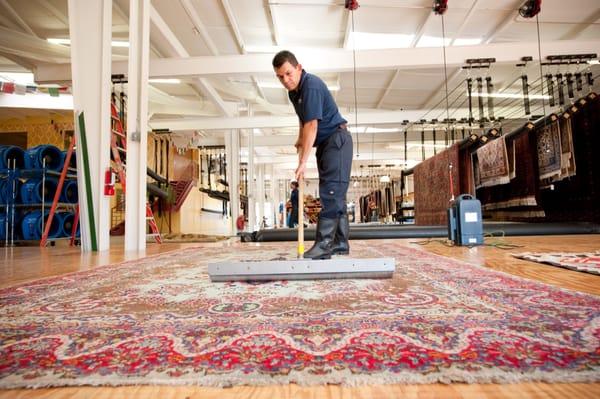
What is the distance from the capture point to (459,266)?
6.73 feet

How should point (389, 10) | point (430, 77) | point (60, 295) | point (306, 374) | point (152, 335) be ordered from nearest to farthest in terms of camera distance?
point (306, 374)
point (152, 335)
point (60, 295)
point (389, 10)
point (430, 77)

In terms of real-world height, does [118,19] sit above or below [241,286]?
above

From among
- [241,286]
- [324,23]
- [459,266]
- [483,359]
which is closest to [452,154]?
[324,23]

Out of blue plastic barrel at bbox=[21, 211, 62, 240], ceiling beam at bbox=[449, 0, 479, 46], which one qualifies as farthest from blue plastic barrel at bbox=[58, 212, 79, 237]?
ceiling beam at bbox=[449, 0, 479, 46]

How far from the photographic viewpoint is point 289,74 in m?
1.94

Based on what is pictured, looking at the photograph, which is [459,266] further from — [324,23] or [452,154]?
[324,23]

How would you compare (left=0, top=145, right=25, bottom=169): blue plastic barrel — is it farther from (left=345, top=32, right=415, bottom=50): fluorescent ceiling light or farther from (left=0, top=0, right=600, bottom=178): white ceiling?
(left=345, top=32, right=415, bottom=50): fluorescent ceiling light

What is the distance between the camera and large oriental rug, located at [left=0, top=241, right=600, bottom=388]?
64cm

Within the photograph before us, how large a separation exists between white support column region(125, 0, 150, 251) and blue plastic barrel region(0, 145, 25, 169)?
323 centimetres

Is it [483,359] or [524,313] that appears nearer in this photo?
[483,359]

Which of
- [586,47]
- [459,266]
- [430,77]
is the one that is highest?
[430,77]

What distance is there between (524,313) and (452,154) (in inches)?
248

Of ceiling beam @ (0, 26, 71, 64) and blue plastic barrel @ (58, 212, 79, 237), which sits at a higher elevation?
ceiling beam @ (0, 26, 71, 64)

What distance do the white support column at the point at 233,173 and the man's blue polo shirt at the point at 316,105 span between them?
7688mm
